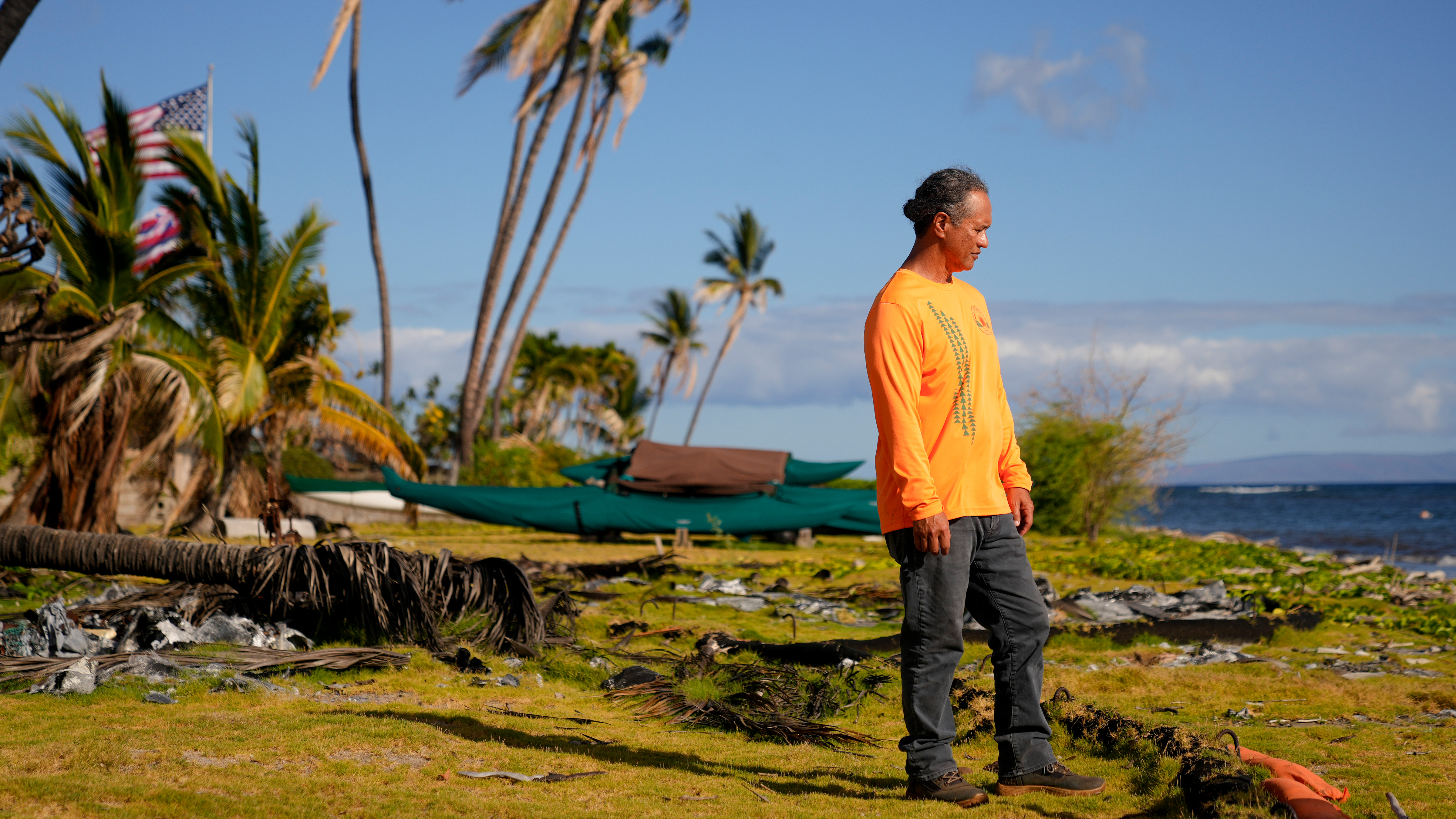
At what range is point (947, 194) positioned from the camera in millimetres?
2916

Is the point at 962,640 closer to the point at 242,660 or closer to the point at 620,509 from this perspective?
the point at 242,660


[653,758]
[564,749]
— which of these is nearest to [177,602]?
[564,749]

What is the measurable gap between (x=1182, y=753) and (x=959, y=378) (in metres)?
1.24

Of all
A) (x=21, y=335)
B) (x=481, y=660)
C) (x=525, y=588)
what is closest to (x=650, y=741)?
(x=481, y=660)

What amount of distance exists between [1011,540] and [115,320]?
8.67 meters

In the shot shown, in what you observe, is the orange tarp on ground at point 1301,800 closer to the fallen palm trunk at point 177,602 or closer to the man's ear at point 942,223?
the man's ear at point 942,223

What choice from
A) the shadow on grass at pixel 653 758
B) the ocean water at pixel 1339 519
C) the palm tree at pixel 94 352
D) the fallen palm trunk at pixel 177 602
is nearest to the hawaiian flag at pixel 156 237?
the palm tree at pixel 94 352

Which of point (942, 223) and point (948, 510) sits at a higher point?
point (942, 223)

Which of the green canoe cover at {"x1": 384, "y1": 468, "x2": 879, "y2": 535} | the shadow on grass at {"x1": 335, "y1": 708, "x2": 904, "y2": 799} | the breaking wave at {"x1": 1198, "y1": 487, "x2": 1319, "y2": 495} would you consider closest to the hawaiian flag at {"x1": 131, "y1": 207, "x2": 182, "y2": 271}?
the green canoe cover at {"x1": 384, "y1": 468, "x2": 879, "y2": 535}

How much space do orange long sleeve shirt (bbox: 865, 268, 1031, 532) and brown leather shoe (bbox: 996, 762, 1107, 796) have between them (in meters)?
0.71

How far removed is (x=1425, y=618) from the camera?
22.0 ft

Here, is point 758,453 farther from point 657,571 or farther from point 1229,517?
point 1229,517

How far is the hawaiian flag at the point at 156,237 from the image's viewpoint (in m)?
11.3

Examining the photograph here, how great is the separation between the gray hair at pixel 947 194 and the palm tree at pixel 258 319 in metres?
10.6
